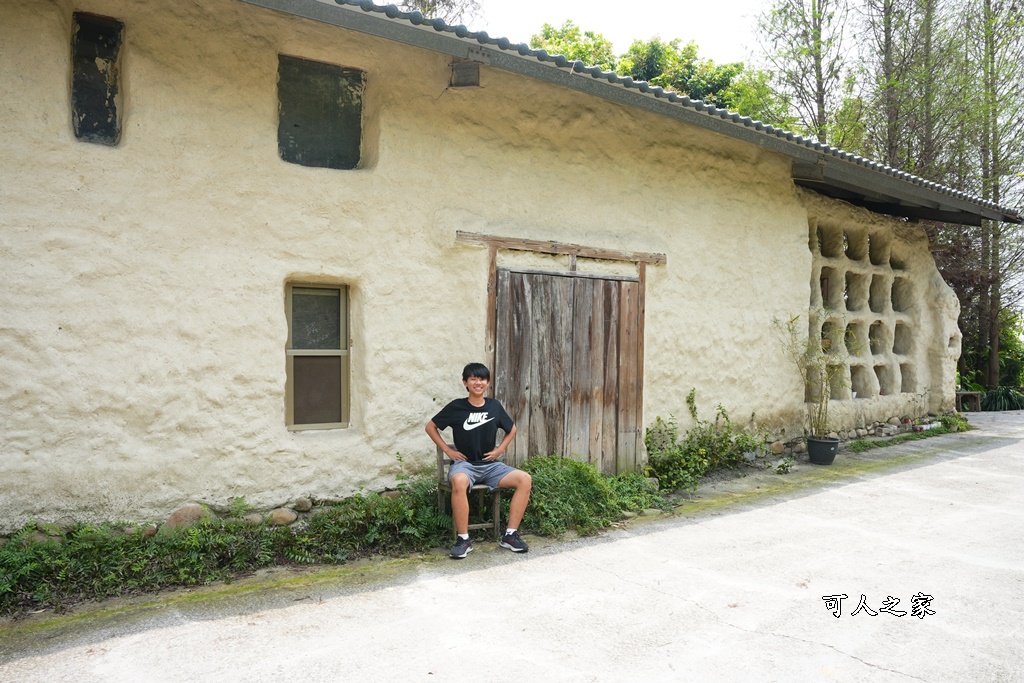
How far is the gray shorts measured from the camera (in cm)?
489

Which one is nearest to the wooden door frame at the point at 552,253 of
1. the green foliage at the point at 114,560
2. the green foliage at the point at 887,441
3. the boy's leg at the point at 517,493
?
the boy's leg at the point at 517,493

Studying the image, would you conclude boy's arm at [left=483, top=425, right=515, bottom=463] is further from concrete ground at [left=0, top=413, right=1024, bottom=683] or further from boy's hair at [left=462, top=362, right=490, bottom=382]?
concrete ground at [left=0, top=413, right=1024, bottom=683]

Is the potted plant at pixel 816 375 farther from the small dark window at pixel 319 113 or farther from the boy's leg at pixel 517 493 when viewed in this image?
the small dark window at pixel 319 113

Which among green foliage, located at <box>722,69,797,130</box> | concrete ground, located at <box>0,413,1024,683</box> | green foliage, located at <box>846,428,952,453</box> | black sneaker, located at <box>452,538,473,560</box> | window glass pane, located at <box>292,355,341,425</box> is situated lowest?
concrete ground, located at <box>0,413,1024,683</box>

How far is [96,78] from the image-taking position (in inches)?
172

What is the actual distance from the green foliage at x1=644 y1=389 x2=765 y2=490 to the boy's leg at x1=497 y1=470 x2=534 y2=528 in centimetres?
209

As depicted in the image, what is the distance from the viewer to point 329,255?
491 cm

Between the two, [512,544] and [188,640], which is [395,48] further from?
[188,640]

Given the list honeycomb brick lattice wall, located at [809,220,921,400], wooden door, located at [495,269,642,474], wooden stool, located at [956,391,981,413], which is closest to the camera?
wooden door, located at [495,269,642,474]

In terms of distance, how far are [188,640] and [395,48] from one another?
3.95 m

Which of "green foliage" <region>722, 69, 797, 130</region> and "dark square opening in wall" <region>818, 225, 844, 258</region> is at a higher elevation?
"green foliage" <region>722, 69, 797, 130</region>

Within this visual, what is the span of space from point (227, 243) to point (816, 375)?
6.63m

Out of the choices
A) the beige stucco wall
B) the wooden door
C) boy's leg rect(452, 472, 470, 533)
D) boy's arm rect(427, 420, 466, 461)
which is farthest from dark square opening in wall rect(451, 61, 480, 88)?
boy's leg rect(452, 472, 470, 533)

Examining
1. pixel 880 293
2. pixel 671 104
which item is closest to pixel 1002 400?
pixel 880 293
